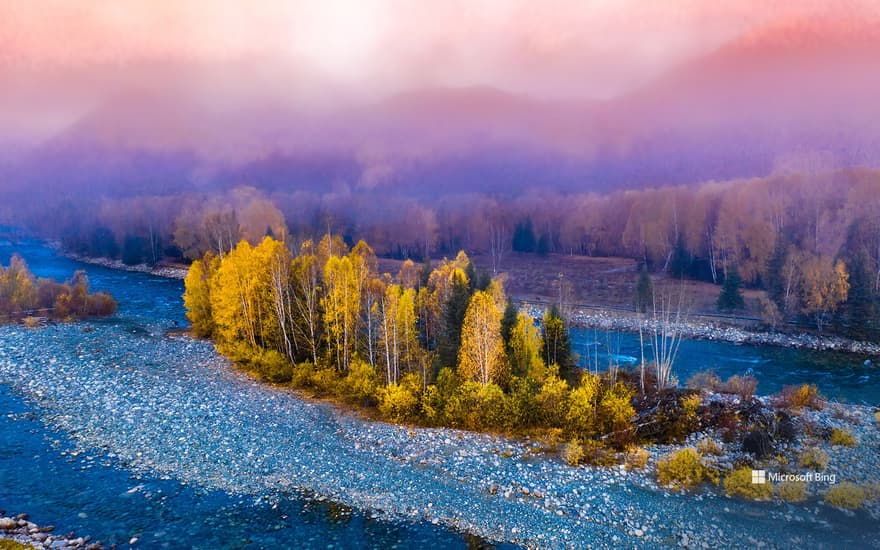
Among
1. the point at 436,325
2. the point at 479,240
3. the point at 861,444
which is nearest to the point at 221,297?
the point at 436,325

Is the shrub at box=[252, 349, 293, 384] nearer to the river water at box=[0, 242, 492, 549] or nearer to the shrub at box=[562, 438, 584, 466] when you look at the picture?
the river water at box=[0, 242, 492, 549]

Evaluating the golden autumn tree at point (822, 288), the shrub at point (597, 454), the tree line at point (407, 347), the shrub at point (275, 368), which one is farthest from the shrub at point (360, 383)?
the golden autumn tree at point (822, 288)

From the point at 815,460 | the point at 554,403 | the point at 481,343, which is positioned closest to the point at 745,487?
the point at 815,460

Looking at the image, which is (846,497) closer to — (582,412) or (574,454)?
(574,454)

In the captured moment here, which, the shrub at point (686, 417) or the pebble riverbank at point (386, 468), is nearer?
the pebble riverbank at point (386, 468)

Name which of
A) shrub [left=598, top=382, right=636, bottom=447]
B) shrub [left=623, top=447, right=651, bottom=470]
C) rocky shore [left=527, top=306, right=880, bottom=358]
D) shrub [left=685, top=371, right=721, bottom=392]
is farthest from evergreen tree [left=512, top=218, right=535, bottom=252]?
shrub [left=623, top=447, right=651, bottom=470]

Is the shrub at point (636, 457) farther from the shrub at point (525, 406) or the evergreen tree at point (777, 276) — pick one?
the evergreen tree at point (777, 276)
